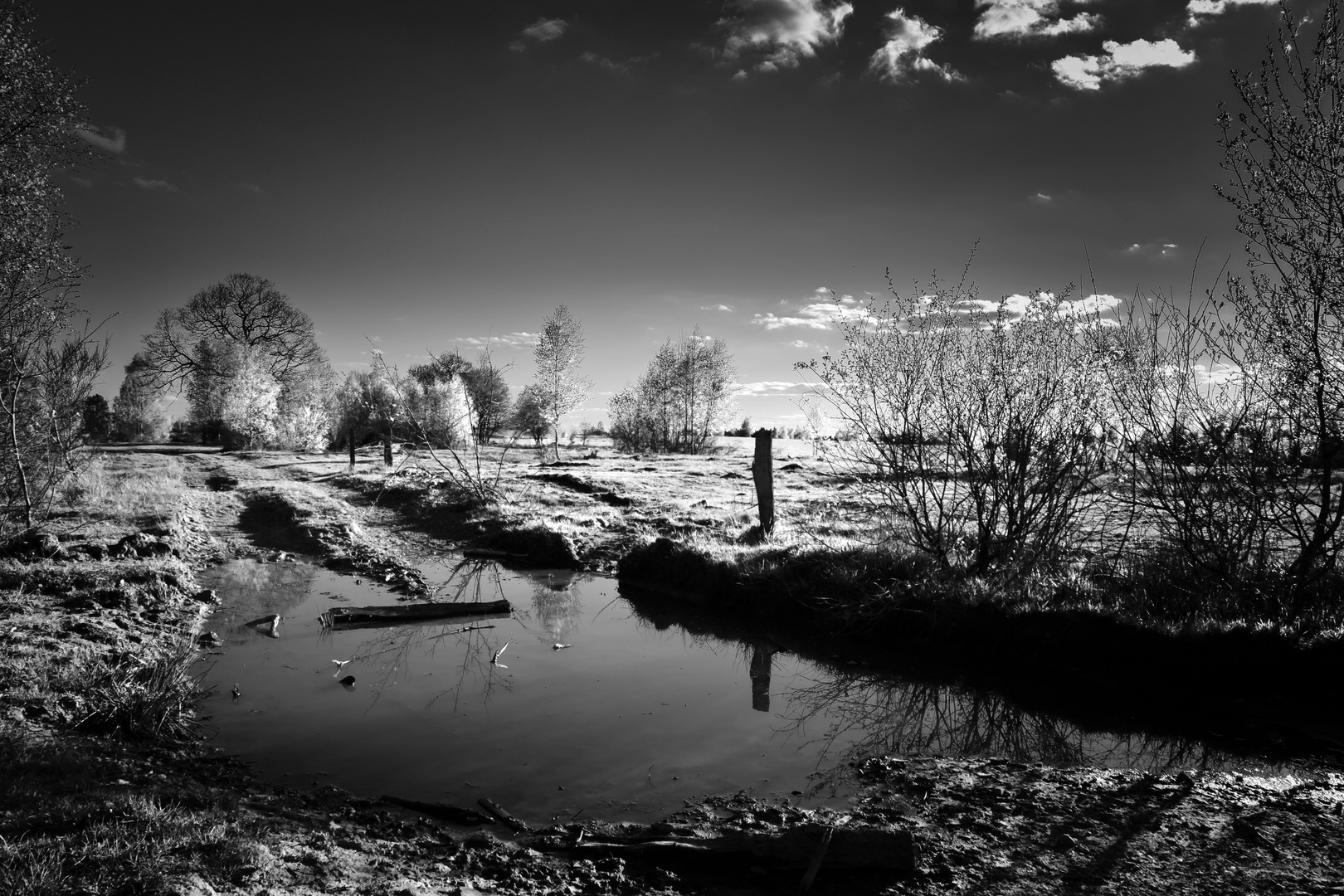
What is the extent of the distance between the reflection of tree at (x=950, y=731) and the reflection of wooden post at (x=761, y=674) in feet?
0.92

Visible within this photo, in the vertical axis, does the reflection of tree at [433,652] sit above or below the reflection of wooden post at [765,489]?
below

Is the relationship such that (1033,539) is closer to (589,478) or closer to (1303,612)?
(1303,612)

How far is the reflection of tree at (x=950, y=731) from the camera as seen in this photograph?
20.5ft

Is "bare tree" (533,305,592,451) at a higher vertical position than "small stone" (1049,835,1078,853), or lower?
higher

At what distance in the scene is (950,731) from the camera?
22.8ft

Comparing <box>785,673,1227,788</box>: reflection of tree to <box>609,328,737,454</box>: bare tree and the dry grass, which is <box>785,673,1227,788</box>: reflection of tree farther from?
<box>609,328,737,454</box>: bare tree

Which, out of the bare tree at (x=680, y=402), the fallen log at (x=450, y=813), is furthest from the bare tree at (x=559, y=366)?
the fallen log at (x=450, y=813)

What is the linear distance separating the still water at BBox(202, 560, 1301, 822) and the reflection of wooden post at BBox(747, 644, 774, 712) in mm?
32

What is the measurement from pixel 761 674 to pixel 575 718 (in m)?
2.64

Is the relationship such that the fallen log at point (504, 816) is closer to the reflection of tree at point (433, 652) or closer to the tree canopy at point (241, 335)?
Result: the reflection of tree at point (433, 652)

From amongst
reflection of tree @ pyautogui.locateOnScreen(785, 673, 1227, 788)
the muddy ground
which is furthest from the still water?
the muddy ground

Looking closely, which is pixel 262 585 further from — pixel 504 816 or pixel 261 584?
pixel 504 816

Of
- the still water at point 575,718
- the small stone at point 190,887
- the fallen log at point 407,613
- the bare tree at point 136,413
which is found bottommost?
the still water at point 575,718

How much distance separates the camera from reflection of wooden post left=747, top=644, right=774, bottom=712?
774 cm
